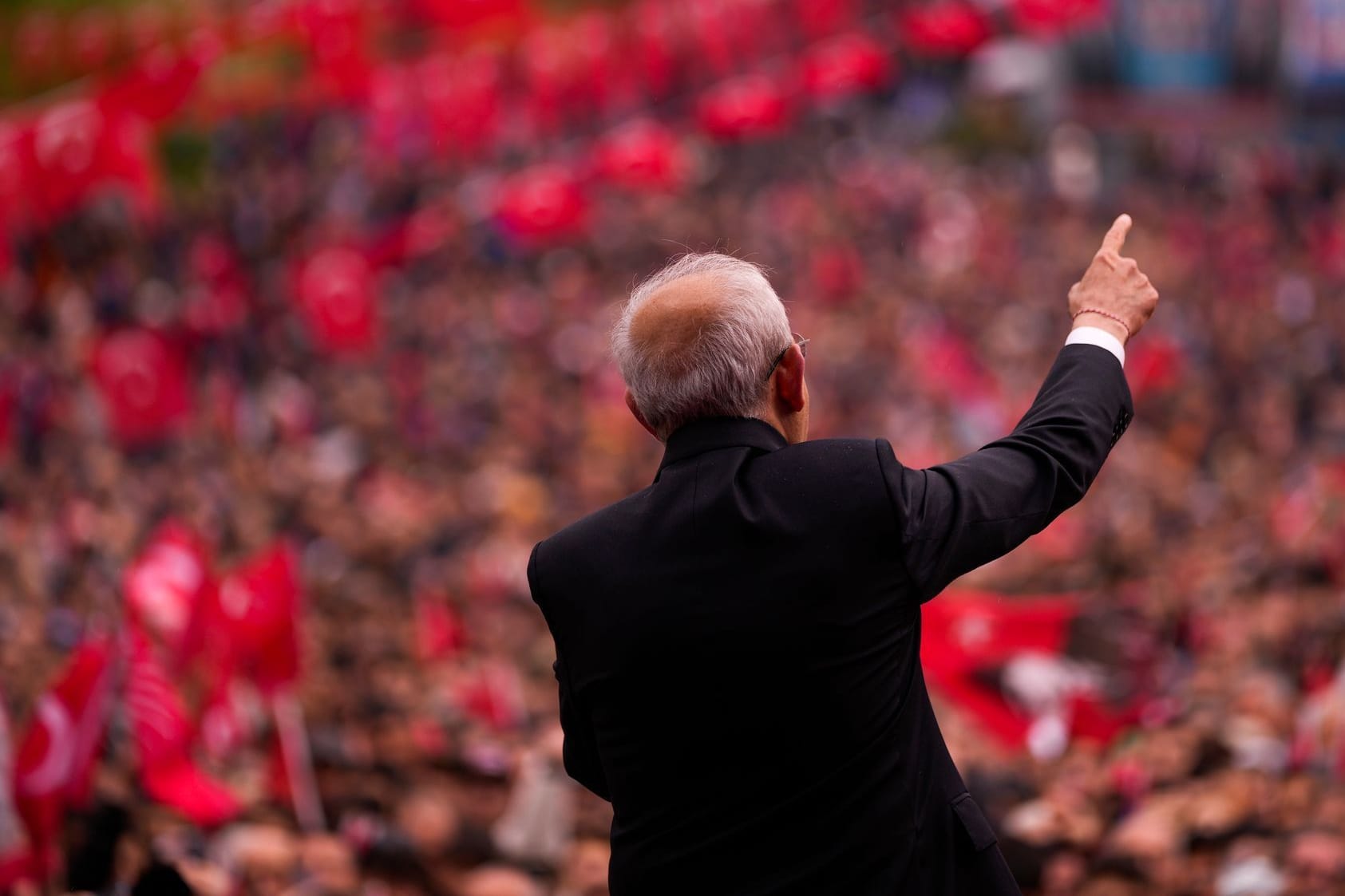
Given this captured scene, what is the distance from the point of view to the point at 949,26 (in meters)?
15.9

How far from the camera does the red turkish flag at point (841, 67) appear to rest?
1672 cm

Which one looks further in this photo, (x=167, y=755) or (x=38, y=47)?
(x=38, y=47)

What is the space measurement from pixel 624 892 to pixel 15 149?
A: 39.0ft

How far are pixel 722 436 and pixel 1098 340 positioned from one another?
20.5 inches

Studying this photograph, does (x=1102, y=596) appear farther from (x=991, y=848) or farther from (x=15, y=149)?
(x=15, y=149)

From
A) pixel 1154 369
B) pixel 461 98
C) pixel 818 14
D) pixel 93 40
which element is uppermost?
pixel 93 40

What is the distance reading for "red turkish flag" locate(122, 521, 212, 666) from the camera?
7039 mm

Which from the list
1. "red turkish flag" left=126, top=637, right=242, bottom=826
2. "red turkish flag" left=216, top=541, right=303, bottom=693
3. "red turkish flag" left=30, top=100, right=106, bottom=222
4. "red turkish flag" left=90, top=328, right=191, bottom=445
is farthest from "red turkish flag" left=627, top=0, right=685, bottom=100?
"red turkish flag" left=126, top=637, right=242, bottom=826

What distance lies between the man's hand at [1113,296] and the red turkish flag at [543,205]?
14281mm

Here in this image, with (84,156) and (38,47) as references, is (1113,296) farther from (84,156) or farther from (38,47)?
(38,47)

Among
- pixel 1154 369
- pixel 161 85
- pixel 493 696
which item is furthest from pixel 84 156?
pixel 1154 369

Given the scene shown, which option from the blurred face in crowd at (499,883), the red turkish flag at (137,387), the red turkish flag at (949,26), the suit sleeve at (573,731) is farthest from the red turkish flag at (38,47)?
the suit sleeve at (573,731)

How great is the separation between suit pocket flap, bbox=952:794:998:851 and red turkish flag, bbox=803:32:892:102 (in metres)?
15.3

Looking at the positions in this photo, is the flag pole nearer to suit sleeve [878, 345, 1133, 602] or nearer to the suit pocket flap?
the suit pocket flap
